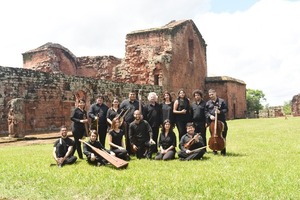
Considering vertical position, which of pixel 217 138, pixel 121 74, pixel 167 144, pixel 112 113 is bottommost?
pixel 167 144

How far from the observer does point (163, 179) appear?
633 centimetres

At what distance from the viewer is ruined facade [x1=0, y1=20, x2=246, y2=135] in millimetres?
17859

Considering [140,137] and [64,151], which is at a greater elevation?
[140,137]

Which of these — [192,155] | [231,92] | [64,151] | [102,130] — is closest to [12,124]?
[102,130]

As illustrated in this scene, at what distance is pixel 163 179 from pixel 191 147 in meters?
2.18

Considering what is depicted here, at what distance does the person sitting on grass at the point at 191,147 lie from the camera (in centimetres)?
823

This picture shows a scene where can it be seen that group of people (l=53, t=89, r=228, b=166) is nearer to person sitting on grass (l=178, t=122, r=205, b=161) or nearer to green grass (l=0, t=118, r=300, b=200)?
person sitting on grass (l=178, t=122, r=205, b=161)

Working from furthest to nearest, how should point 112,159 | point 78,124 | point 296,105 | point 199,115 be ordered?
point 296,105 → point 199,115 → point 78,124 → point 112,159

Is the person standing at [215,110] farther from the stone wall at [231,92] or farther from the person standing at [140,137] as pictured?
the stone wall at [231,92]

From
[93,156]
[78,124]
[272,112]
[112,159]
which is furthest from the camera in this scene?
[272,112]

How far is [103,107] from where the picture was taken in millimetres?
9492

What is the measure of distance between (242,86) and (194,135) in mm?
27728

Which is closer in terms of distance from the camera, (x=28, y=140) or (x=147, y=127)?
(x=147, y=127)

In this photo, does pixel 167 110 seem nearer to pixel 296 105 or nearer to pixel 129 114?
pixel 129 114
